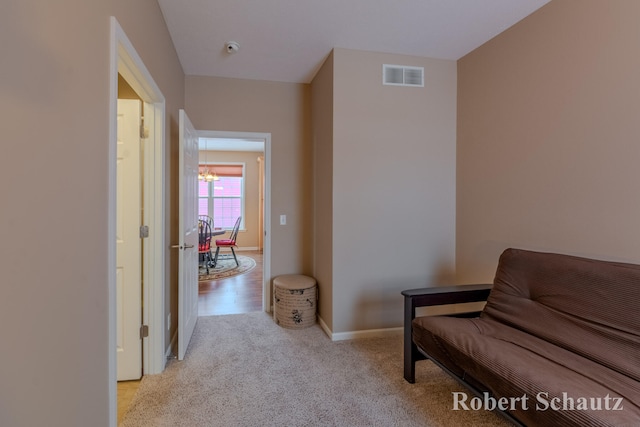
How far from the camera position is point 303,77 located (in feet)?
11.0

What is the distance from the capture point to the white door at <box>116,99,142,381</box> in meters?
2.11

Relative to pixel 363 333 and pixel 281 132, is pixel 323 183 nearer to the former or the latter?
pixel 281 132

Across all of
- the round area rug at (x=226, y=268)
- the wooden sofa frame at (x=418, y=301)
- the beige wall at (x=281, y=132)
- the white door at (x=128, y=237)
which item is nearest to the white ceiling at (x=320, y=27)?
the beige wall at (x=281, y=132)

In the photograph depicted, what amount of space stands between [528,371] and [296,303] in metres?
2.05

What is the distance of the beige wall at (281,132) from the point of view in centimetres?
333

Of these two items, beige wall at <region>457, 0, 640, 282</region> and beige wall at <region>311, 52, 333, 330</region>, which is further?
beige wall at <region>311, 52, 333, 330</region>

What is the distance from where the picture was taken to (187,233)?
255cm

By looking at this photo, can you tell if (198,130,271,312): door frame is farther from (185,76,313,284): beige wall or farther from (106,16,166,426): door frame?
(106,16,166,426): door frame

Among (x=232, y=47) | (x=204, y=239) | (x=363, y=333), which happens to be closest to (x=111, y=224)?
(x=232, y=47)

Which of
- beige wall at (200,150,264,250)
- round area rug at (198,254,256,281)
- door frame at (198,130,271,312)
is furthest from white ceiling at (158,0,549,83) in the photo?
beige wall at (200,150,264,250)

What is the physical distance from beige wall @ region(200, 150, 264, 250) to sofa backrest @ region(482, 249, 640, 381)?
6.71 m

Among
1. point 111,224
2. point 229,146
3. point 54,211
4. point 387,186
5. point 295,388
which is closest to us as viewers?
point 54,211

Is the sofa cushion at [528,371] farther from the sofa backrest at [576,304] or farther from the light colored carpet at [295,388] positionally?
the light colored carpet at [295,388]

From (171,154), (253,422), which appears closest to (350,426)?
(253,422)
